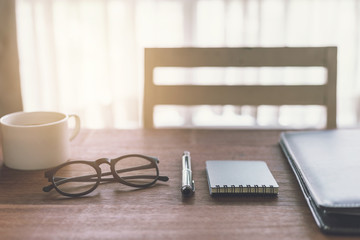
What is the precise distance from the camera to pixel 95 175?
802 millimetres

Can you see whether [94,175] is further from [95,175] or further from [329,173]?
[329,173]

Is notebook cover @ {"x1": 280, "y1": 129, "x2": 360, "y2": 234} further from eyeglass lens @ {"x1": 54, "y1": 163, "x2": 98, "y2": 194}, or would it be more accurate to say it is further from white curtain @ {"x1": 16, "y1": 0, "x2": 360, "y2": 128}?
white curtain @ {"x1": 16, "y1": 0, "x2": 360, "y2": 128}

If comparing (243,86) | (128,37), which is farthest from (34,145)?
(128,37)

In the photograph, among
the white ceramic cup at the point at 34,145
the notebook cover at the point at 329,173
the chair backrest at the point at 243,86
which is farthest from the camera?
the chair backrest at the point at 243,86

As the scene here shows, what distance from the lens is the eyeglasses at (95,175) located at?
30.2 inches

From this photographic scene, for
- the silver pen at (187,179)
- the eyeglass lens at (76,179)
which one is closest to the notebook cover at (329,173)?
the silver pen at (187,179)

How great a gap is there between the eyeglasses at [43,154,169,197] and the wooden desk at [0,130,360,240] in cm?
2

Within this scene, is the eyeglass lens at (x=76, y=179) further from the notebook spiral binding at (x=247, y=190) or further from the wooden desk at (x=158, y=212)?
the notebook spiral binding at (x=247, y=190)

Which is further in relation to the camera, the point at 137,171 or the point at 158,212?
the point at 137,171

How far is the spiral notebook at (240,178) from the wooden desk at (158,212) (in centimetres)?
2

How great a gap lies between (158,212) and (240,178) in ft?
0.56

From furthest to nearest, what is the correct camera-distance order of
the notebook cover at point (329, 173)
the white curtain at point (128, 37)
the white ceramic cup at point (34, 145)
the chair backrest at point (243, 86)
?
the white curtain at point (128, 37) < the chair backrest at point (243, 86) < the white ceramic cup at point (34, 145) < the notebook cover at point (329, 173)

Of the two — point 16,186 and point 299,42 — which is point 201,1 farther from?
point 16,186

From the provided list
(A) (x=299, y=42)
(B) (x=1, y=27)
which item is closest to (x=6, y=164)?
(B) (x=1, y=27)
